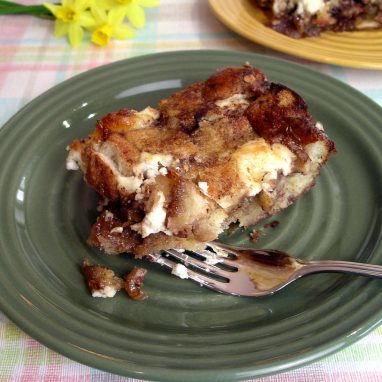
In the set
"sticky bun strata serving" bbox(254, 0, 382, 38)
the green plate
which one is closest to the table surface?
"sticky bun strata serving" bbox(254, 0, 382, 38)

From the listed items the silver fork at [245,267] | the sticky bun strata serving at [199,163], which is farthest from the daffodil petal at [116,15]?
the silver fork at [245,267]

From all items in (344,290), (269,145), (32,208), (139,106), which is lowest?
(32,208)

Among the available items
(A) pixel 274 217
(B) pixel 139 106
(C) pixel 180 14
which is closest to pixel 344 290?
(A) pixel 274 217

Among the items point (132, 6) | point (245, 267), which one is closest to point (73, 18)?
point (132, 6)

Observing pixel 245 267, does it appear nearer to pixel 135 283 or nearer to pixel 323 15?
pixel 135 283

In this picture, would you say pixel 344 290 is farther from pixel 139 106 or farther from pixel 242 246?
pixel 139 106
